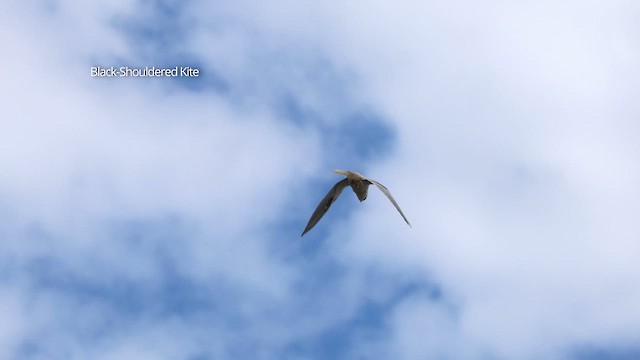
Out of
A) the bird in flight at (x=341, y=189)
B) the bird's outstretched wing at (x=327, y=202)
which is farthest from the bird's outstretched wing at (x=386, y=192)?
the bird's outstretched wing at (x=327, y=202)

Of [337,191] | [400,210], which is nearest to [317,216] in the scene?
[337,191]

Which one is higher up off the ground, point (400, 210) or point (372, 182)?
point (372, 182)

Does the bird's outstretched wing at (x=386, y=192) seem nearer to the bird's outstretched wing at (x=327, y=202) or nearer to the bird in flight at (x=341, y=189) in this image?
the bird in flight at (x=341, y=189)

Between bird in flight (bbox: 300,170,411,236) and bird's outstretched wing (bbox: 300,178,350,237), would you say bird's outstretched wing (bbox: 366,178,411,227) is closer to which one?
bird in flight (bbox: 300,170,411,236)

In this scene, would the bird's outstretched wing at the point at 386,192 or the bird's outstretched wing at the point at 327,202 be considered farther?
the bird's outstretched wing at the point at 327,202

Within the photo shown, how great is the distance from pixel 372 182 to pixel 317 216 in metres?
2.29

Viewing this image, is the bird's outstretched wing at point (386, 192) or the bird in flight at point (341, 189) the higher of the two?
the bird in flight at point (341, 189)

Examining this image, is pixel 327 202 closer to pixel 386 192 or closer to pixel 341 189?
pixel 341 189

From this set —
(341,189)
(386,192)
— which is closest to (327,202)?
(341,189)

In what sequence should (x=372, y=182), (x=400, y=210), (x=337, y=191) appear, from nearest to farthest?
1. (x=400, y=210)
2. (x=372, y=182)
3. (x=337, y=191)

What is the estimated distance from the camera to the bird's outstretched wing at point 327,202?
21781mm

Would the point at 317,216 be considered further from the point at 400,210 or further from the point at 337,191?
the point at 400,210

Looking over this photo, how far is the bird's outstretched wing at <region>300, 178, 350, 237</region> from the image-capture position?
2178 centimetres

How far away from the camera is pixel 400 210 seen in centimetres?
1859
